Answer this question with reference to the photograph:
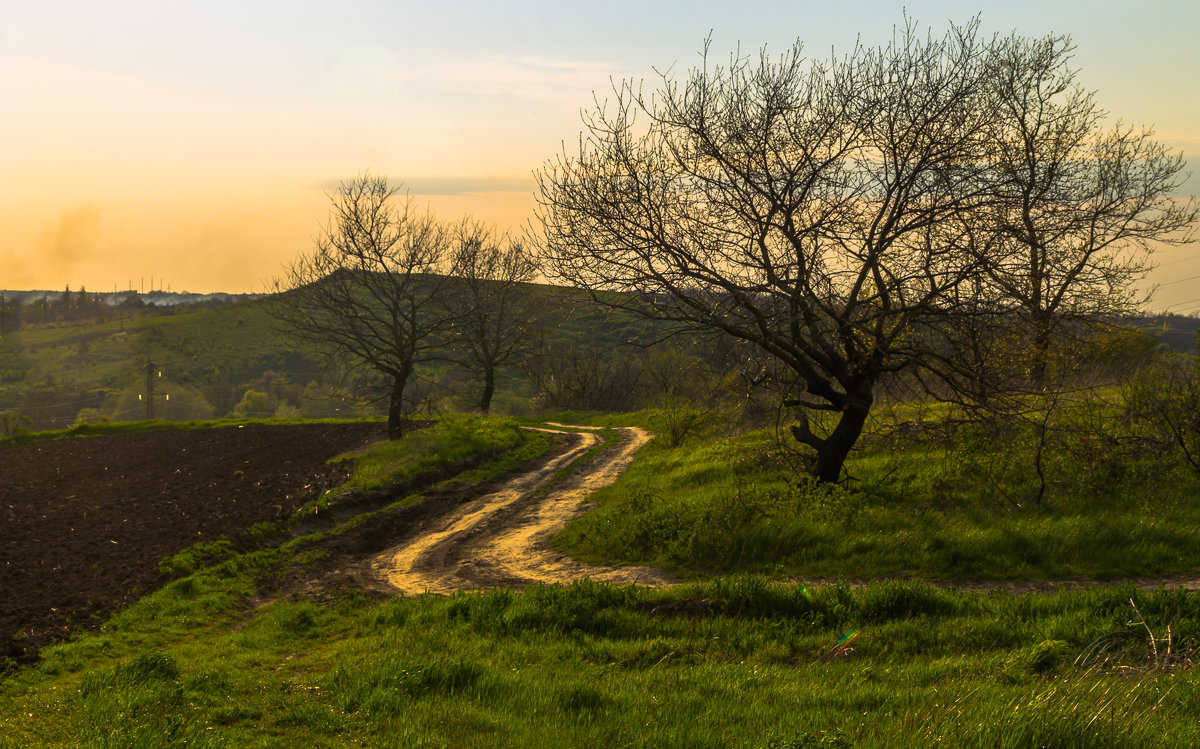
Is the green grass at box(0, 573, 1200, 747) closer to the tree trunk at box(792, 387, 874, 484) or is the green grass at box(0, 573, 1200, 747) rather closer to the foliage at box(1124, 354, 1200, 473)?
the tree trunk at box(792, 387, 874, 484)

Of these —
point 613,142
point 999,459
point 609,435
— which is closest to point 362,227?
point 609,435

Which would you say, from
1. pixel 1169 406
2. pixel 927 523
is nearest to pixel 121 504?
pixel 927 523

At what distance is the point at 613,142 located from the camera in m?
12.3

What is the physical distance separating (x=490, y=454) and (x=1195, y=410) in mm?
20699

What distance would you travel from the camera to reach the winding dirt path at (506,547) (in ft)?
40.4

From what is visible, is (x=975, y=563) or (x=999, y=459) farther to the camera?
(x=999, y=459)

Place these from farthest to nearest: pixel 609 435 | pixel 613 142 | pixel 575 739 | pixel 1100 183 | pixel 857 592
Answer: pixel 609 435 < pixel 1100 183 < pixel 613 142 < pixel 857 592 < pixel 575 739

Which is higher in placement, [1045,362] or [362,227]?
[362,227]

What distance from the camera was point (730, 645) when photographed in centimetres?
780

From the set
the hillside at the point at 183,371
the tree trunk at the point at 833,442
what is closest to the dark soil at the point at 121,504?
the tree trunk at the point at 833,442

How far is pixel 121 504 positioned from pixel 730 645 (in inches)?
666

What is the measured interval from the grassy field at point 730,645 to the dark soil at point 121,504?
43.5 inches

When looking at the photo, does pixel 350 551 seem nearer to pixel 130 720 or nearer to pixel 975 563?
pixel 130 720

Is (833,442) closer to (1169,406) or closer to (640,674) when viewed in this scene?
(1169,406)
